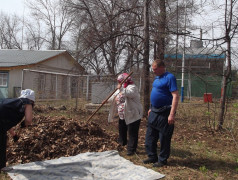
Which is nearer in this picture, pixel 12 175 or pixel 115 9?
pixel 12 175

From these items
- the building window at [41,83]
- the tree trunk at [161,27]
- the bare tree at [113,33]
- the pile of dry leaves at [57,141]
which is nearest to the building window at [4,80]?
the building window at [41,83]

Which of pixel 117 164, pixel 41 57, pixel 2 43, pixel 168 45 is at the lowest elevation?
pixel 117 164

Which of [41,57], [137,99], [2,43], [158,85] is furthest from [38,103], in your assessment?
[2,43]

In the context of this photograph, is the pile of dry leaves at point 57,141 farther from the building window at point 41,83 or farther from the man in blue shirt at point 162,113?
the building window at point 41,83

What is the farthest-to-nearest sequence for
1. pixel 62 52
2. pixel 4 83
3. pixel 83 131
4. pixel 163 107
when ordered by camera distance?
pixel 62 52, pixel 4 83, pixel 83 131, pixel 163 107

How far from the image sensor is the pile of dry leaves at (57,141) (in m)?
4.31

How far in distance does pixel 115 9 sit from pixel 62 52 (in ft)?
46.1

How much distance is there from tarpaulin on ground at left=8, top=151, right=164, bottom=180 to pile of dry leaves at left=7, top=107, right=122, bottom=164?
0.30 m

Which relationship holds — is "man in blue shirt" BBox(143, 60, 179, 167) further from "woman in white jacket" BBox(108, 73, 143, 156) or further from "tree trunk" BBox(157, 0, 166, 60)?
"tree trunk" BBox(157, 0, 166, 60)

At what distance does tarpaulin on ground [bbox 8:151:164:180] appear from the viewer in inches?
141

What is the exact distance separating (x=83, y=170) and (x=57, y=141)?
111 centimetres

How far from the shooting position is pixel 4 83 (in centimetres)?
1788

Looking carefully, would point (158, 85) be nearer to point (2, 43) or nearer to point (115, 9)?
point (115, 9)

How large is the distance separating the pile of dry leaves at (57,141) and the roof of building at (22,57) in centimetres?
1432
